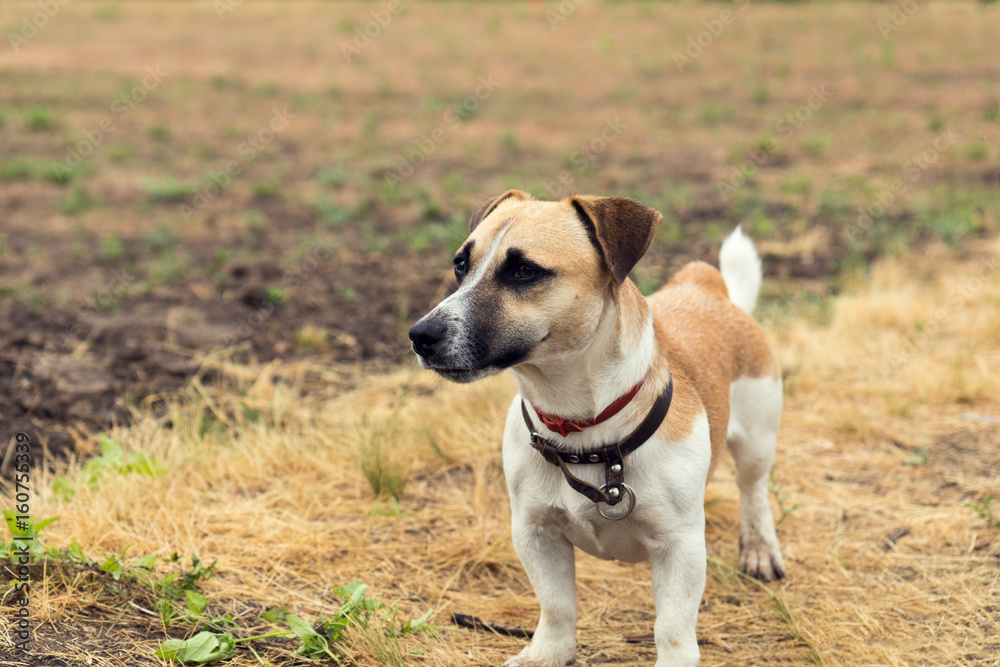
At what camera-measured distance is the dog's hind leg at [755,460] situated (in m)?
3.88

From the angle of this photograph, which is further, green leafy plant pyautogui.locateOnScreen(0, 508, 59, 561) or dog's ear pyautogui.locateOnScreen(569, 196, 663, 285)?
green leafy plant pyautogui.locateOnScreen(0, 508, 59, 561)

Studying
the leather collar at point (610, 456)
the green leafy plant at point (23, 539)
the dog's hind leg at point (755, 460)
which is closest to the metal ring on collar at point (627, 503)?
the leather collar at point (610, 456)

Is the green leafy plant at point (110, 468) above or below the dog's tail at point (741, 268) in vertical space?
below

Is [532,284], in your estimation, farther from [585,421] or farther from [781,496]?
[781,496]

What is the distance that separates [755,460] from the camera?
388cm

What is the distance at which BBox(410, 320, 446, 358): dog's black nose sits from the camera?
2.71 m

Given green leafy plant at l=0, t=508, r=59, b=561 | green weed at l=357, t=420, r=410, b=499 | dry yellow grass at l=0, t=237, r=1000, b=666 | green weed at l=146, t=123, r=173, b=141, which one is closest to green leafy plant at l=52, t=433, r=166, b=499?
dry yellow grass at l=0, t=237, r=1000, b=666

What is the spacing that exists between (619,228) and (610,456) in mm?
780

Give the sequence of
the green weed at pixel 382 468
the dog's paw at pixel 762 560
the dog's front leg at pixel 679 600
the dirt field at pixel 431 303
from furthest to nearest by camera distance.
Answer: the green weed at pixel 382 468 < the dog's paw at pixel 762 560 < the dirt field at pixel 431 303 < the dog's front leg at pixel 679 600

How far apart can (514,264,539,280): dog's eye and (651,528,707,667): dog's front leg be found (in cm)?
103

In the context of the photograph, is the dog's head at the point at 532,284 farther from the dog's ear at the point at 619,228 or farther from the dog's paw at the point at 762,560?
the dog's paw at the point at 762,560

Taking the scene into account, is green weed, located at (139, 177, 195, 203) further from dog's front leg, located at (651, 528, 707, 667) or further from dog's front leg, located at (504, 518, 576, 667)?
dog's front leg, located at (651, 528, 707, 667)

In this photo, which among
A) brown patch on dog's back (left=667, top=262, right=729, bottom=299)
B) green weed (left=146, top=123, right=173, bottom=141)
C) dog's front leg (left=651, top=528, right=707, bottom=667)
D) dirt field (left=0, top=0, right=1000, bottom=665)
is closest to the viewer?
dog's front leg (left=651, top=528, right=707, bottom=667)

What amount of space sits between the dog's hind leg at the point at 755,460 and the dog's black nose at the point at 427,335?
169cm
